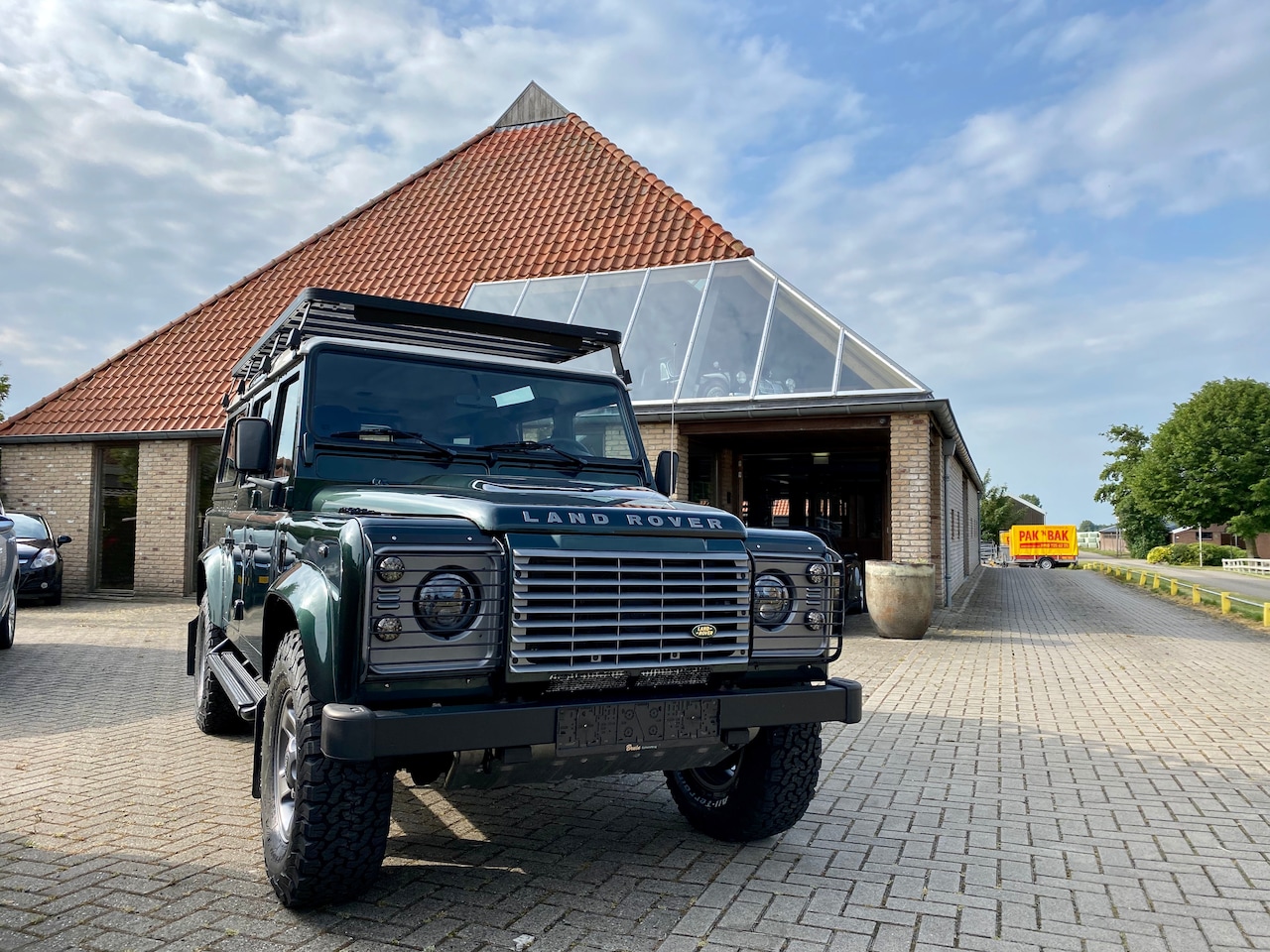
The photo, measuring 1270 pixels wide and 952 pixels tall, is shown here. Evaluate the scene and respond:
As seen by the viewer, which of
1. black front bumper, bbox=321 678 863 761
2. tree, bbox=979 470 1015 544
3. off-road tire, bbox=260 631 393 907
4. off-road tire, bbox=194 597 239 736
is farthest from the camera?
tree, bbox=979 470 1015 544

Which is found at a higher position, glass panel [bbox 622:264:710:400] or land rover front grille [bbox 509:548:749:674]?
glass panel [bbox 622:264:710:400]

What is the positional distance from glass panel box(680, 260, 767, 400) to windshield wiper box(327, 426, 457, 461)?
868cm

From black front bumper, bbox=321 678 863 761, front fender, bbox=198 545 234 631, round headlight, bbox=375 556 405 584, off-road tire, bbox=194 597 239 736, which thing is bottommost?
off-road tire, bbox=194 597 239 736

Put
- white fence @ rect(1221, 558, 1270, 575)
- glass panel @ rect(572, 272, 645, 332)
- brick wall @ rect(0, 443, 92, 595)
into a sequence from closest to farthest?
glass panel @ rect(572, 272, 645, 332) < brick wall @ rect(0, 443, 92, 595) < white fence @ rect(1221, 558, 1270, 575)

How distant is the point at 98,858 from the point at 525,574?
7.79 ft

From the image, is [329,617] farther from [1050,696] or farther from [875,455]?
[875,455]

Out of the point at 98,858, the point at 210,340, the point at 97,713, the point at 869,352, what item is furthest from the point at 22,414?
the point at 98,858

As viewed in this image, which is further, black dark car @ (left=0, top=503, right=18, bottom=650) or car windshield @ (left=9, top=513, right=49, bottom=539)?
car windshield @ (left=9, top=513, right=49, bottom=539)

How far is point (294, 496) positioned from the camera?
4.17 metres

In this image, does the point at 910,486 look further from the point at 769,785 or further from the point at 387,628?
the point at 387,628

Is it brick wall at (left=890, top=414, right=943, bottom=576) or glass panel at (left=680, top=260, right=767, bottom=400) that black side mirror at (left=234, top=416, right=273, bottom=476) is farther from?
brick wall at (left=890, top=414, right=943, bottom=576)

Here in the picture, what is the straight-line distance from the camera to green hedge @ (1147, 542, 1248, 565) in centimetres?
5509

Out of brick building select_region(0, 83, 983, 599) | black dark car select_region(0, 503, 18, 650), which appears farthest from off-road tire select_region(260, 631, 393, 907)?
brick building select_region(0, 83, 983, 599)

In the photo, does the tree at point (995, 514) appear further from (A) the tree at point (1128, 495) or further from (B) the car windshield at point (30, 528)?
(B) the car windshield at point (30, 528)
